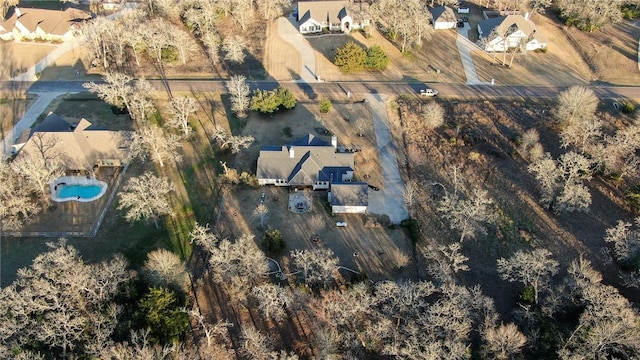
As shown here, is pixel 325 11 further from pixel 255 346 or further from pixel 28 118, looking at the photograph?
pixel 255 346

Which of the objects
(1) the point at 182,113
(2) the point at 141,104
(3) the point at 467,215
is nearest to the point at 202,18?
(2) the point at 141,104

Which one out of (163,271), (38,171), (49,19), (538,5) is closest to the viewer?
(163,271)

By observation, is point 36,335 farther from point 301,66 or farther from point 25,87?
point 301,66

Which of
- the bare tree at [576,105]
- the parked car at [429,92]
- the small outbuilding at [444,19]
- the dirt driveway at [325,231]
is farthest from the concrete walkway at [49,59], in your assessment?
the bare tree at [576,105]

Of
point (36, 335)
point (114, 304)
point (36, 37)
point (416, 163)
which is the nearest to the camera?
point (36, 335)

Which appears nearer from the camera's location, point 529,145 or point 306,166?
point 306,166

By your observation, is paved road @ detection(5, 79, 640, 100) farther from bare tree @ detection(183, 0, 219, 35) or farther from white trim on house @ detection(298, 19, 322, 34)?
white trim on house @ detection(298, 19, 322, 34)

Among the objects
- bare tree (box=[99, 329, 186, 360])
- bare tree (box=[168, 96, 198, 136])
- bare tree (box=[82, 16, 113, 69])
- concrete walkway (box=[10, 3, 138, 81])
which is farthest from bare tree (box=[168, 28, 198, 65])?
bare tree (box=[99, 329, 186, 360])

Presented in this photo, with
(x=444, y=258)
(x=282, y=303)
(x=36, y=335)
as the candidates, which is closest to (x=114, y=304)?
(x=36, y=335)
